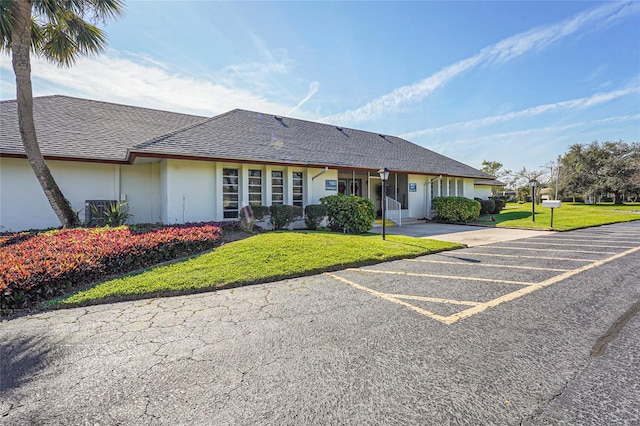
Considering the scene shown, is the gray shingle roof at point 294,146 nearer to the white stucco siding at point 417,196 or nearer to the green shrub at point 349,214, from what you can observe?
the white stucco siding at point 417,196

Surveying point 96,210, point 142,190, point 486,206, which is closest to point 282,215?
point 142,190

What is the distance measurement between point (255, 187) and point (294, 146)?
2.84 meters

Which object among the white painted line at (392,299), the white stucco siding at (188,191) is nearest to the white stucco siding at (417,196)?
the white stucco siding at (188,191)

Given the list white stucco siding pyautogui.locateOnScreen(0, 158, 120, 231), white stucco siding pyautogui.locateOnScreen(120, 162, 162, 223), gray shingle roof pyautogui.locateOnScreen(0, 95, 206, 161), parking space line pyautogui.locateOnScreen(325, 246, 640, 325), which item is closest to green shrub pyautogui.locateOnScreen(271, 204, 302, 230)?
white stucco siding pyautogui.locateOnScreen(120, 162, 162, 223)

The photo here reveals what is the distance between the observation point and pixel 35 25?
8.88m

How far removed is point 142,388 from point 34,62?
1233 centimetres

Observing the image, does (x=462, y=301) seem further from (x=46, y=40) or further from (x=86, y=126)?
(x=86, y=126)

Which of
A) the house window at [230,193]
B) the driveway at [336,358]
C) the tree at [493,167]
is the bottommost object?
the driveway at [336,358]

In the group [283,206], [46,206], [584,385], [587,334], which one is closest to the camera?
[584,385]

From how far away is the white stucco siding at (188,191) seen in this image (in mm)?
9836

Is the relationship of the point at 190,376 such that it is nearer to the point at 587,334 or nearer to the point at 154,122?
the point at 587,334

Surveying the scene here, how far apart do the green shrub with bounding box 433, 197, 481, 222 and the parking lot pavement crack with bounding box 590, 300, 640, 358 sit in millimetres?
12446

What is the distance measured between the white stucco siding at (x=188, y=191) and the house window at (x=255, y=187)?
4.73 ft

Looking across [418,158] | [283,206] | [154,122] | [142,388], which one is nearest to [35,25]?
[154,122]
